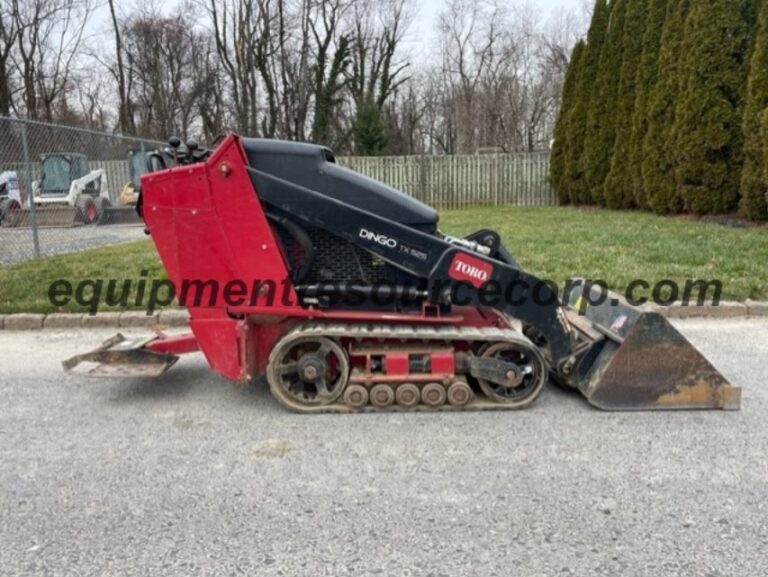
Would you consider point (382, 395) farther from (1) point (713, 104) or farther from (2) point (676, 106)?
(2) point (676, 106)

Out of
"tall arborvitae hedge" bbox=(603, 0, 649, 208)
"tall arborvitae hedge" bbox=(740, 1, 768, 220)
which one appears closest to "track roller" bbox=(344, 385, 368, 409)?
"tall arborvitae hedge" bbox=(740, 1, 768, 220)

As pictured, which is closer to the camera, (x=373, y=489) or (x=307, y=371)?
(x=373, y=489)

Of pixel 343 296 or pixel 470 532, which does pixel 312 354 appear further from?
pixel 470 532

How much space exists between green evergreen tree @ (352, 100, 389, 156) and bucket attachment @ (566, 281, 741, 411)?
3160cm

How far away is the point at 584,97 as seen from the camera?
17984 millimetres

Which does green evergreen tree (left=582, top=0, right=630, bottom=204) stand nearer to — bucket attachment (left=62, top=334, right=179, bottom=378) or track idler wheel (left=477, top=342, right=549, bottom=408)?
track idler wheel (left=477, top=342, right=549, bottom=408)

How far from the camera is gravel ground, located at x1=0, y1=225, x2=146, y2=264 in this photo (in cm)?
1021

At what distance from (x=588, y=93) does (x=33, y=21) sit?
37.5 m

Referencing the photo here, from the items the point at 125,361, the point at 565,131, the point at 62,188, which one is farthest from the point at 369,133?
the point at 125,361

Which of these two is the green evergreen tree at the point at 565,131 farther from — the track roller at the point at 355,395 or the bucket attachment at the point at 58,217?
the track roller at the point at 355,395

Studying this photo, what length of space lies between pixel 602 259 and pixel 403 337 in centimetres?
534

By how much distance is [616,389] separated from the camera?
11.4ft

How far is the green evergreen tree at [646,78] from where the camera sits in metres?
14.8

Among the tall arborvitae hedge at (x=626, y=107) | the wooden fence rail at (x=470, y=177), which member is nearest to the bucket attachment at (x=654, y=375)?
the tall arborvitae hedge at (x=626, y=107)
